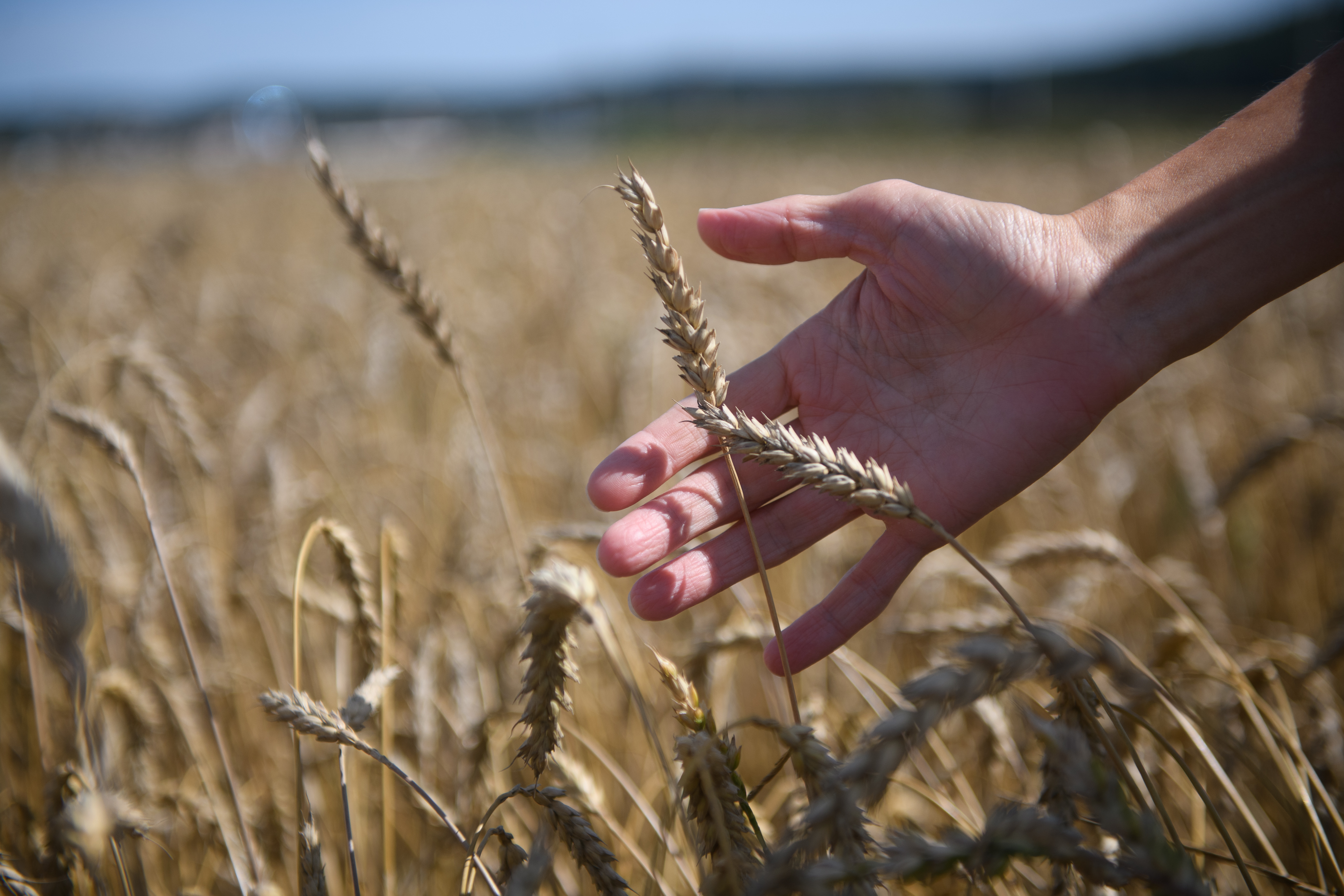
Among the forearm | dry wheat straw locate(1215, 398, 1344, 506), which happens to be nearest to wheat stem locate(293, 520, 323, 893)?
the forearm

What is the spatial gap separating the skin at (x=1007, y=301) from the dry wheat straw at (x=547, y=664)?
0.45 metres

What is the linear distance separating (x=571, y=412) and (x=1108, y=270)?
262cm

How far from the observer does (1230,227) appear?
1.37m

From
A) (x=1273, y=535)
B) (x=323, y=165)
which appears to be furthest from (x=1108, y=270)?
(x=1273, y=535)

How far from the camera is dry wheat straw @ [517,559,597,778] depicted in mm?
812

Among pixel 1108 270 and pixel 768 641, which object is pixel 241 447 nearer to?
pixel 768 641

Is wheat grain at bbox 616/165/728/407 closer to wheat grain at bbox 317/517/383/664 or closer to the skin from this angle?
the skin

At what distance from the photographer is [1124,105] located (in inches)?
982

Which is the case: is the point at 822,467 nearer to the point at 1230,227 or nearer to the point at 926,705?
the point at 926,705

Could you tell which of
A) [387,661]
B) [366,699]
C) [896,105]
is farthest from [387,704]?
[896,105]

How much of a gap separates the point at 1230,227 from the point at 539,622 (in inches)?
60.1

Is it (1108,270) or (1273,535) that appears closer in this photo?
(1108,270)

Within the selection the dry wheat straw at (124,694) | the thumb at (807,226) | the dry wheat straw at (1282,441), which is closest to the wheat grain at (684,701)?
the thumb at (807,226)

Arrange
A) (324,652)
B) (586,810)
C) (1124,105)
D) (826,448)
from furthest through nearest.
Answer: (1124,105) → (324,652) → (586,810) → (826,448)
